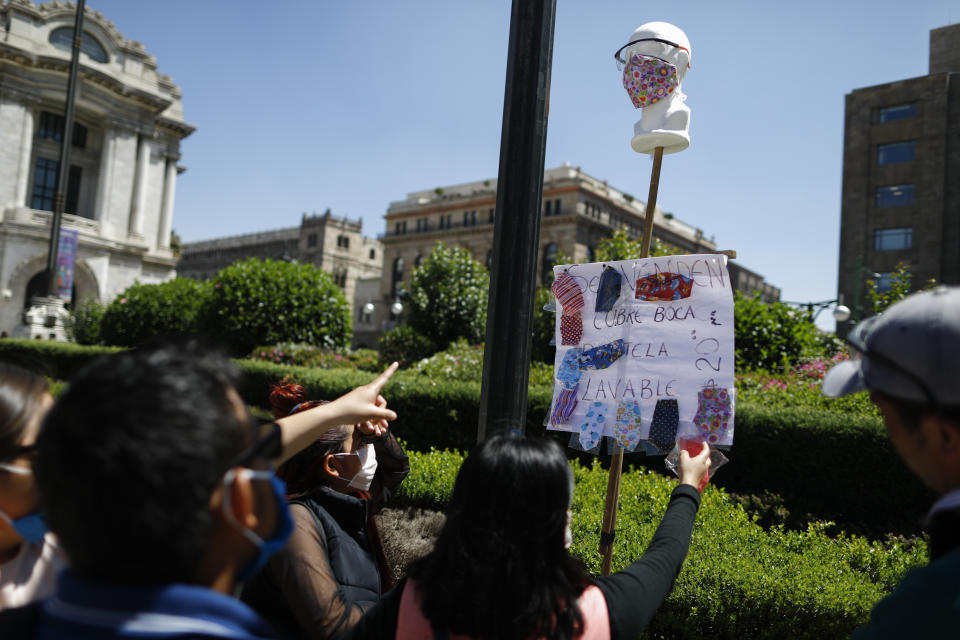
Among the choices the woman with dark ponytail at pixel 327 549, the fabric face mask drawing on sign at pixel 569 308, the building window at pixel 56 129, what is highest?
the building window at pixel 56 129

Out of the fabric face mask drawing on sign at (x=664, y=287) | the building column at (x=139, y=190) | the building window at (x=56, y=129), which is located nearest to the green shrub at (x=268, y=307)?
the fabric face mask drawing on sign at (x=664, y=287)

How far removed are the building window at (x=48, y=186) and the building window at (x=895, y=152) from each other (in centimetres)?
4747

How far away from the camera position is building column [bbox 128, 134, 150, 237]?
133 feet

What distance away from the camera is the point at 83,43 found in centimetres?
3828

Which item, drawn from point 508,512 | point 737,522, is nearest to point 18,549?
point 508,512

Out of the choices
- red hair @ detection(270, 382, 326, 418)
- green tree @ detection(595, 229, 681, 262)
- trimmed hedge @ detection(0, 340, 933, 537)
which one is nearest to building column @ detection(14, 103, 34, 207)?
green tree @ detection(595, 229, 681, 262)

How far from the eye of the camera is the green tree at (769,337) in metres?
11.9

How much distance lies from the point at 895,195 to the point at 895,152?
2.44 metres

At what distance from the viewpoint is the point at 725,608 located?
2.97m

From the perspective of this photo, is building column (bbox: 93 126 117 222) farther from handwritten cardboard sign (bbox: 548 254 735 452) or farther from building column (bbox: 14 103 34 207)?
handwritten cardboard sign (bbox: 548 254 735 452)

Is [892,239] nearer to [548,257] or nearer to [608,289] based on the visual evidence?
[548,257]

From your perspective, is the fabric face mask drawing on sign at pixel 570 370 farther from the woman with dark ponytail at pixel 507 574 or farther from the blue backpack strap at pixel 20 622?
the blue backpack strap at pixel 20 622

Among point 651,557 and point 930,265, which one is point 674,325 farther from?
point 930,265

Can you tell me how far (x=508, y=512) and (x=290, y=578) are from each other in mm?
866
